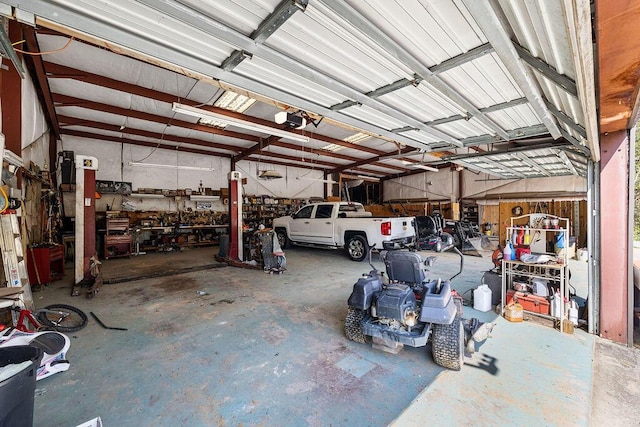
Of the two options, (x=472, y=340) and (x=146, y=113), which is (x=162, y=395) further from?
(x=146, y=113)

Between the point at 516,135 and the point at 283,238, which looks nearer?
the point at 516,135

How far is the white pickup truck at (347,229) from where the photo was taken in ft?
21.3

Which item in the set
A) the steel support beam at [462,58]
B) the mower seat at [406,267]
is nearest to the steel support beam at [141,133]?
the mower seat at [406,267]

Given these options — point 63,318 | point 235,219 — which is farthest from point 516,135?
point 63,318

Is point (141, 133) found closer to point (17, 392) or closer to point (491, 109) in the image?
point (17, 392)

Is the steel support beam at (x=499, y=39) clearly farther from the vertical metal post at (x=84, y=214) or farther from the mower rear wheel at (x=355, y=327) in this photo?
the vertical metal post at (x=84, y=214)

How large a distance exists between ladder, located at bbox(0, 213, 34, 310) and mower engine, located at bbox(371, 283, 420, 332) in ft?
13.7

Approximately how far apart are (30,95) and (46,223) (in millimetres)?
2952

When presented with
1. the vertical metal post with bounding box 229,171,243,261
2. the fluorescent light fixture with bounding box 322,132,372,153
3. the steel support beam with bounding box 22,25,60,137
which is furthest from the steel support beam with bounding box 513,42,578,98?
the fluorescent light fixture with bounding box 322,132,372,153

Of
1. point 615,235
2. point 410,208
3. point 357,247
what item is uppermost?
point 410,208

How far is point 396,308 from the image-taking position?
239 cm

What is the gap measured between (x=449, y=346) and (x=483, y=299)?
5.80 feet

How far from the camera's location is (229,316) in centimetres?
354

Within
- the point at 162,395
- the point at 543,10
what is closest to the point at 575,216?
the point at 543,10
